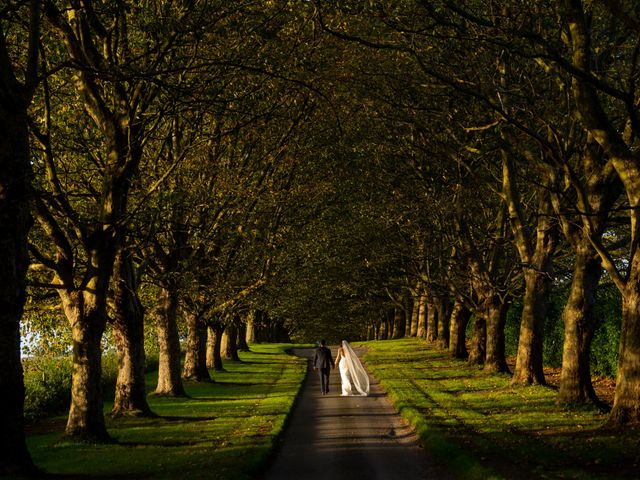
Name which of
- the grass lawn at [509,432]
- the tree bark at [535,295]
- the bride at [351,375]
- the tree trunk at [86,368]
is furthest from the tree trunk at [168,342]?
the tree bark at [535,295]

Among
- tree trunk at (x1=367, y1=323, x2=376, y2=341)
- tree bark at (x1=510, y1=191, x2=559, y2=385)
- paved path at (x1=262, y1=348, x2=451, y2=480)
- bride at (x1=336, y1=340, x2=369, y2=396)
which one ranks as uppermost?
tree bark at (x1=510, y1=191, x2=559, y2=385)

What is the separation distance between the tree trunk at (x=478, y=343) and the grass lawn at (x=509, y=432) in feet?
26.2

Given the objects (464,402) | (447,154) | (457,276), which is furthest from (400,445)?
(457,276)

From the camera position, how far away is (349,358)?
32.4 m

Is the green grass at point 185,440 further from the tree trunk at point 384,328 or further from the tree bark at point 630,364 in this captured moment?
the tree trunk at point 384,328

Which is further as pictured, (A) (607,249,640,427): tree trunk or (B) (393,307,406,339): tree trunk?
(B) (393,307,406,339): tree trunk

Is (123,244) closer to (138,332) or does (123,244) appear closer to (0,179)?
(138,332)

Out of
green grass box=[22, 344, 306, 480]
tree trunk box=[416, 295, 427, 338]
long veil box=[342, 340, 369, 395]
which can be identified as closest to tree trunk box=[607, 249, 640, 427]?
green grass box=[22, 344, 306, 480]

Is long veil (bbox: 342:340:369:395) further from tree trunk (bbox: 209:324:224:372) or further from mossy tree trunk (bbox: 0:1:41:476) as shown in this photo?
mossy tree trunk (bbox: 0:1:41:476)

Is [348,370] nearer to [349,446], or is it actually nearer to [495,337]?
[495,337]

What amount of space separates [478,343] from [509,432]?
2470cm

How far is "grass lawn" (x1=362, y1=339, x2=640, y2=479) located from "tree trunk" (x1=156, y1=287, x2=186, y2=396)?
9.55 metres

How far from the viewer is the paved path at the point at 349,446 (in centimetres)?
1606

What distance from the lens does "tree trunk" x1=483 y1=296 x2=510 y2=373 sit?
3838 cm
